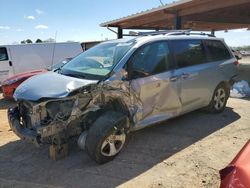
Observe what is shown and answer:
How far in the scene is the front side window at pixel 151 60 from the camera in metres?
4.80

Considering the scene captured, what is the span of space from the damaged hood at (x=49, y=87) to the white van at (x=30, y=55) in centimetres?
855

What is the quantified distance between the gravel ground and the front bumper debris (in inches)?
17.7

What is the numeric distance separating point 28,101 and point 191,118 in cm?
359

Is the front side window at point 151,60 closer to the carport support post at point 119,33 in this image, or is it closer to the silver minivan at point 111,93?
the silver minivan at point 111,93

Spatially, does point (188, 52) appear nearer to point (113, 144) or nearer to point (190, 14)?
point (113, 144)

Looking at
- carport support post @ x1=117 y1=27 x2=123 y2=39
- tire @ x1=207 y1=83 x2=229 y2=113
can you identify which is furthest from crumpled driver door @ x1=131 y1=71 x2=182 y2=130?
carport support post @ x1=117 y1=27 x2=123 y2=39

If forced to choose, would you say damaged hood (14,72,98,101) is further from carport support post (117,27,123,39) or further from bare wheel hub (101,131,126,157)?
carport support post (117,27,123,39)

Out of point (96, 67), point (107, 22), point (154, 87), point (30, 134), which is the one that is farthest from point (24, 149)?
point (107, 22)

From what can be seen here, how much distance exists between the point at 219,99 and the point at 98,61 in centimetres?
319

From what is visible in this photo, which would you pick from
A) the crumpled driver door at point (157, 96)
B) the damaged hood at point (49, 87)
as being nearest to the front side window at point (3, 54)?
the damaged hood at point (49, 87)

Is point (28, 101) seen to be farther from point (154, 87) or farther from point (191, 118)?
point (191, 118)

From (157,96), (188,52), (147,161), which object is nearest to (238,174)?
(147,161)

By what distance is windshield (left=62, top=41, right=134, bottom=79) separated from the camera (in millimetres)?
4676

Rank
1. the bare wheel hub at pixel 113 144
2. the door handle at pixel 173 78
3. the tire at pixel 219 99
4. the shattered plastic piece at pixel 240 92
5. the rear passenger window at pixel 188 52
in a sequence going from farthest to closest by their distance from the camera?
1. the shattered plastic piece at pixel 240 92
2. the tire at pixel 219 99
3. the rear passenger window at pixel 188 52
4. the door handle at pixel 173 78
5. the bare wheel hub at pixel 113 144
